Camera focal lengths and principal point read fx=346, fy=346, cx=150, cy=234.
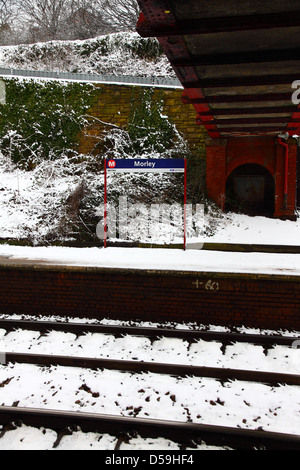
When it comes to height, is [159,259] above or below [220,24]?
below

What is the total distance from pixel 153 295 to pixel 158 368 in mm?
1654

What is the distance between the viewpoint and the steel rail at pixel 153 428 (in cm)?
334

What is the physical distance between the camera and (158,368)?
4645 millimetres

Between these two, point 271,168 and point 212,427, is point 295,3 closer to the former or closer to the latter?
point 212,427

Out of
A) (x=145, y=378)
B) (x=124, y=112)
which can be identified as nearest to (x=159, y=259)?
(x=145, y=378)

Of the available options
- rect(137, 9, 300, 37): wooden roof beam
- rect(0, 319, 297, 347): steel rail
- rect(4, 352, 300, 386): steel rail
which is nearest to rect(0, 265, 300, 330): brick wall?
rect(0, 319, 297, 347): steel rail

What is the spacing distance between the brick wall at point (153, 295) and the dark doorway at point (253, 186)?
319 inches

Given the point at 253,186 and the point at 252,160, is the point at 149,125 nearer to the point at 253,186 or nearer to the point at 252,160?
the point at 252,160

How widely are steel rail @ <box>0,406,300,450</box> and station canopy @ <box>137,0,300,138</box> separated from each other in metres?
4.46

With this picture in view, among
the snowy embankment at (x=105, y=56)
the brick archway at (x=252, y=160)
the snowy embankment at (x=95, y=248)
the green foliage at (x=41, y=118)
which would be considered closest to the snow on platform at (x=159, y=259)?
the snowy embankment at (x=95, y=248)

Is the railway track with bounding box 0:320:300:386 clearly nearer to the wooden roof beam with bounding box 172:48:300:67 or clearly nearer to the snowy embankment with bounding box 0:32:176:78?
the wooden roof beam with bounding box 172:48:300:67

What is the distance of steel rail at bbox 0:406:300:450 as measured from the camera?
334 centimetres
